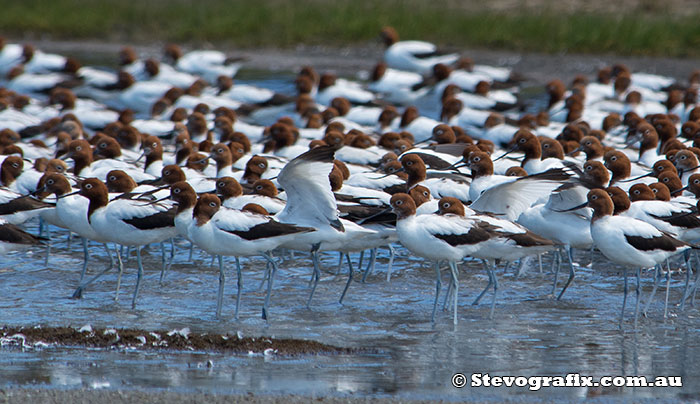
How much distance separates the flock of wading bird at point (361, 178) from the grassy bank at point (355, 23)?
5.07 meters

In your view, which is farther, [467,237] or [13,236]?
[13,236]

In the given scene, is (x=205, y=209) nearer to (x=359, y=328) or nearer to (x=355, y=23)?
(x=359, y=328)

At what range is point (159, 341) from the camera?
8.02 meters

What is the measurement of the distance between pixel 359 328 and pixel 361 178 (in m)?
3.24

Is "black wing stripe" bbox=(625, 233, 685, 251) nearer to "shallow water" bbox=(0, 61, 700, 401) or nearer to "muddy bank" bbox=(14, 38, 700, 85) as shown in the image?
"shallow water" bbox=(0, 61, 700, 401)

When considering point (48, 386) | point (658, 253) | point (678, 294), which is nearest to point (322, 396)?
point (48, 386)

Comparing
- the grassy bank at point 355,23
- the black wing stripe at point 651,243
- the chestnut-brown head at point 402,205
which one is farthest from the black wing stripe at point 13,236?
the grassy bank at point 355,23

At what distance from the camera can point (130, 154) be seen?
1471 centimetres

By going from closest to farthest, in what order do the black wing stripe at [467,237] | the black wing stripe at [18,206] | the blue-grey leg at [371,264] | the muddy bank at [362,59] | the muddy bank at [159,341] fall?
the muddy bank at [159,341] < the black wing stripe at [467,237] < the black wing stripe at [18,206] < the blue-grey leg at [371,264] < the muddy bank at [362,59]

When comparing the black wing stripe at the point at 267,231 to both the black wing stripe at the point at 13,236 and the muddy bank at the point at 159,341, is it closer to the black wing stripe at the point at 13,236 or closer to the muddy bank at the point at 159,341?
the muddy bank at the point at 159,341

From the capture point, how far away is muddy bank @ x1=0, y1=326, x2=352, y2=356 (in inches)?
313

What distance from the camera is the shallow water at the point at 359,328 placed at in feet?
23.6

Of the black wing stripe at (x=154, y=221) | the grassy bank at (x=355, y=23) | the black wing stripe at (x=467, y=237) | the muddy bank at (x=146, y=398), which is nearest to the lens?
the muddy bank at (x=146, y=398)

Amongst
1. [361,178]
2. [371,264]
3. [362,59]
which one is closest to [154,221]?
[371,264]
